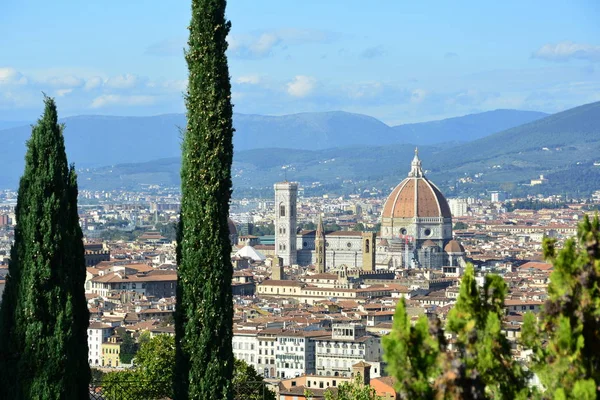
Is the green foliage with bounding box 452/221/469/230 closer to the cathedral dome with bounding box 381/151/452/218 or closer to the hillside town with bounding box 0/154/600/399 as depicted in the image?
the hillside town with bounding box 0/154/600/399

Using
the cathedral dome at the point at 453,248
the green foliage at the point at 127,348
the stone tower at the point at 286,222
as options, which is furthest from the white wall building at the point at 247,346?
the cathedral dome at the point at 453,248

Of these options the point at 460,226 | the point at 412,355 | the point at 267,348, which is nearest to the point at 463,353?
the point at 412,355

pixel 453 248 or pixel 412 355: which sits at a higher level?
pixel 412 355

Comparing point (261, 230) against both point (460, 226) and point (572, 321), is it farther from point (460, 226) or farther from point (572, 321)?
point (572, 321)

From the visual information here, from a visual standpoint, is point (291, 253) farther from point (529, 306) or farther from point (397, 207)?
point (529, 306)

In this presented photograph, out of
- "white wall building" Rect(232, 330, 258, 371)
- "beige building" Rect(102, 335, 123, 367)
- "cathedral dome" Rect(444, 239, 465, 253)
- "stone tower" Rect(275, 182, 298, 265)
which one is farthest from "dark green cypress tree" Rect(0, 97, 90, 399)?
"cathedral dome" Rect(444, 239, 465, 253)
